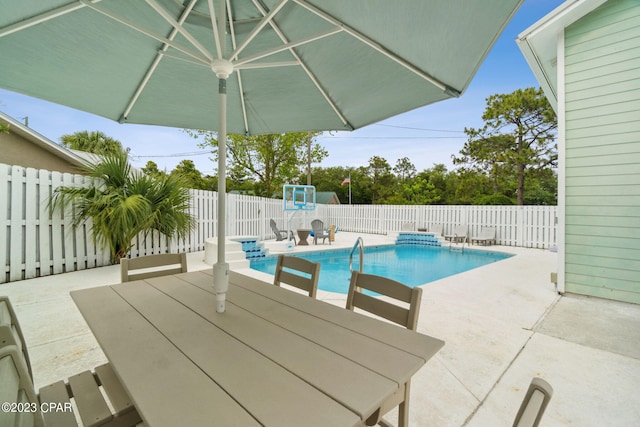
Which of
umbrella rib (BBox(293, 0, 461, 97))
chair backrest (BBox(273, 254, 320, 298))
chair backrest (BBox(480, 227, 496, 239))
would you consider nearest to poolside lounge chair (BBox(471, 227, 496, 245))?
chair backrest (BBox(480, 227, 496, 239))

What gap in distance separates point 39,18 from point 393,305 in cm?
248

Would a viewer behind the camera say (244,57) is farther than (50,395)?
Yes

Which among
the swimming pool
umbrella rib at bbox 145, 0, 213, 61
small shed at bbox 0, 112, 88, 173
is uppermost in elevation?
small shed at bbox 0, 112, 88, 173

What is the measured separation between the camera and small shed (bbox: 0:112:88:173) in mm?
8031

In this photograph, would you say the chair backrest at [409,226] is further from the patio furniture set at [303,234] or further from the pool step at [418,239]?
the patio furniture set at [303,234]

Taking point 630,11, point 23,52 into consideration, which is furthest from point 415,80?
point 630,11

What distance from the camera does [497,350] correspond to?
2293 mm

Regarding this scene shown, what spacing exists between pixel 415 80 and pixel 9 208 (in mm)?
5458

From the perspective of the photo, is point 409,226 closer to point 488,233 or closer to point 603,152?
point 488,233

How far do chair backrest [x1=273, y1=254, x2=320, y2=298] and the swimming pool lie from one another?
134 inches

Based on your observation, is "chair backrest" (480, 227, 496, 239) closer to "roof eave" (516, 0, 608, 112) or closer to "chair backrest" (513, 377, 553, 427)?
"roof eave" (516, 0, 608, 112)

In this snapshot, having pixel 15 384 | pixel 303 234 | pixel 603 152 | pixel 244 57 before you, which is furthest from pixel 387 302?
pixel 303 234

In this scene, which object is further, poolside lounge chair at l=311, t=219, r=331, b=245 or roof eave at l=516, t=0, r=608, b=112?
poolside lounge chair at l=311, t=219, r=331, b=245

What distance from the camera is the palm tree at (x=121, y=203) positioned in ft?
14.6
